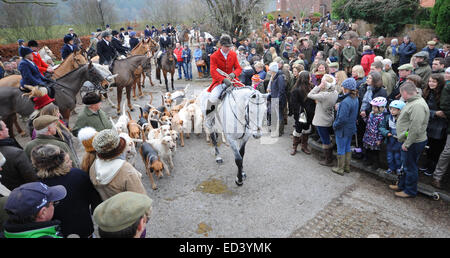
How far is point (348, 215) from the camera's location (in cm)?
456

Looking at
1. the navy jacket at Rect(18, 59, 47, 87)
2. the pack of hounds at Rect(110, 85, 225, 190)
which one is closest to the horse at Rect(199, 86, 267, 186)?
the pack of hounds at Rect(110, 85, 225, 190)

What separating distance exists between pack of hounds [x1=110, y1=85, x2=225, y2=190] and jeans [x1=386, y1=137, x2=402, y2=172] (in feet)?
14.0

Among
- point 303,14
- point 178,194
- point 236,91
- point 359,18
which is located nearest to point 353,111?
point 236,91

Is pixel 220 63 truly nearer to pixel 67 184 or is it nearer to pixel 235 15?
pixel 67 184

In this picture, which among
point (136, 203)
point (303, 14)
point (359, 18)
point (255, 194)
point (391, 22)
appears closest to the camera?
point (136, 203)

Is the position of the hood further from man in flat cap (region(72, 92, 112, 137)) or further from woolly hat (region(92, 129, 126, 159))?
man in flat cap (region(72, 92, 112, 137))

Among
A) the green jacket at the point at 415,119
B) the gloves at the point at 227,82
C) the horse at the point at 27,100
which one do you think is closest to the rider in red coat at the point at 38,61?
the horse at the point at 27,100

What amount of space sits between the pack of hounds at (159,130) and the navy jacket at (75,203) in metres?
1.86

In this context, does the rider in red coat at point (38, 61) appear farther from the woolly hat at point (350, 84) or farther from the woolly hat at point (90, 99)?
the woolly hat at point (350, 84)

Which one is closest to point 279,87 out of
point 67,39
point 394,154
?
point 394,154

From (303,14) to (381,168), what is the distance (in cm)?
3219

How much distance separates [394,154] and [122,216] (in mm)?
5535

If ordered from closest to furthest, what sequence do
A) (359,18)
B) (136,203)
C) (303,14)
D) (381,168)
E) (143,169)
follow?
(136,203)
(381,168)
(143,169)
(359,18)
(303,14)

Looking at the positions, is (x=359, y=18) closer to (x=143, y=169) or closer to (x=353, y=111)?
(x=353, y=111)
